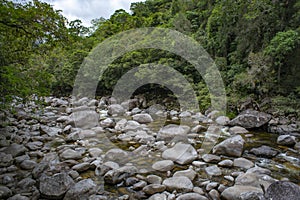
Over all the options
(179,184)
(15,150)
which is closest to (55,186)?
(179,184)

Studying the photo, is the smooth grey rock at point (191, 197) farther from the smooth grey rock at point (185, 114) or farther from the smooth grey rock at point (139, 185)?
the smooth grey rock at point (185, 114)

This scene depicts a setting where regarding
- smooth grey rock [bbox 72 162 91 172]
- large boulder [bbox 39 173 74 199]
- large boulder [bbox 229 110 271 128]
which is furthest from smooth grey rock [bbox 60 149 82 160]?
large boulder [bbox 229 110 271 128]

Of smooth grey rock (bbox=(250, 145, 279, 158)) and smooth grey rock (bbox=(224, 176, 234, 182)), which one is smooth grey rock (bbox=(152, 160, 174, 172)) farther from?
smooth grey rock (bbox=(250, 145, 279, 158))

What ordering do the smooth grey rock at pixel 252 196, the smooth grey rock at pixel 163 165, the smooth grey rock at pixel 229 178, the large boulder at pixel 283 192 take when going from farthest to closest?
the smooth grey rock at pixel 163 165 → the smooth grey rock at pixel 229 178 → the smooth grey rock at pixel 252 196 → the large boulder at pixel 283 192

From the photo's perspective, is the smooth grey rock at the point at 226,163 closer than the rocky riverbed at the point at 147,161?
No

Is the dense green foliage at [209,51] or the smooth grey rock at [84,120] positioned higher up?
the dense green foliage at [209,51]

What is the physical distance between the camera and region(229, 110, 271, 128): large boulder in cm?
664

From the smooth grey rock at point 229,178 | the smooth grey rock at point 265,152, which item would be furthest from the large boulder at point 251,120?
the smooth grey rock at point 229,178

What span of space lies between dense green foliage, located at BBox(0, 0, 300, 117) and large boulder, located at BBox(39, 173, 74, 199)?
130cm

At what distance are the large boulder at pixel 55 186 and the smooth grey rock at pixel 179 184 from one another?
1.46 m

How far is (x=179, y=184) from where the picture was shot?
10.5ft

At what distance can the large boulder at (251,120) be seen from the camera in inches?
261

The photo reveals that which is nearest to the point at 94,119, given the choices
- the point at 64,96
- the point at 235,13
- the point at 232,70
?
the point at 232,70

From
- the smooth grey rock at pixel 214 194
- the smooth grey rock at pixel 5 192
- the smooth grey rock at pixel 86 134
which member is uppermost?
the smooth grey rock at pixel 86 134
